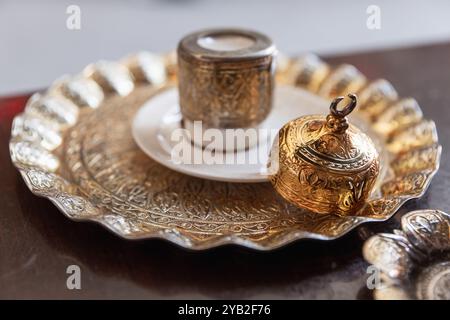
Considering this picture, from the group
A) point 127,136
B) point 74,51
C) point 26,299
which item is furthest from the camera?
point 74,51

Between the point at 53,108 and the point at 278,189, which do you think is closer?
the point at 278,189

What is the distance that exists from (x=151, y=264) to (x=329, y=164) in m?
0.23

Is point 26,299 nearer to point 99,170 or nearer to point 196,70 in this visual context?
point 99,170

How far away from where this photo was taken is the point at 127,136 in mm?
873

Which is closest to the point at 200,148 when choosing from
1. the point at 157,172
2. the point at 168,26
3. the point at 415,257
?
the point at 157,172

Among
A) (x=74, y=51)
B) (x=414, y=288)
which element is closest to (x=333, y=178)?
(x=414, y=288)

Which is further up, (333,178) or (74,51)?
(333,178)

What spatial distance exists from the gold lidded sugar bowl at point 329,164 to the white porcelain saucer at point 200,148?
0.08 m

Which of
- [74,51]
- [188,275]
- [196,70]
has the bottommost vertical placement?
[74,51]

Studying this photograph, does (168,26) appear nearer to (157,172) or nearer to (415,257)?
(157,172)

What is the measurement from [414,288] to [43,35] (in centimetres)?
158

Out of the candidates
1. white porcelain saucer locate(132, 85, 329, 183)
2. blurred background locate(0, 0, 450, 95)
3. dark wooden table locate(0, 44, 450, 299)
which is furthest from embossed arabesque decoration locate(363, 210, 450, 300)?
blurred background locate(0, 0, 450, 95)

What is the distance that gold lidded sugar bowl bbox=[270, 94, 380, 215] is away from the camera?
0.64 m

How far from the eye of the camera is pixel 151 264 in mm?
619
